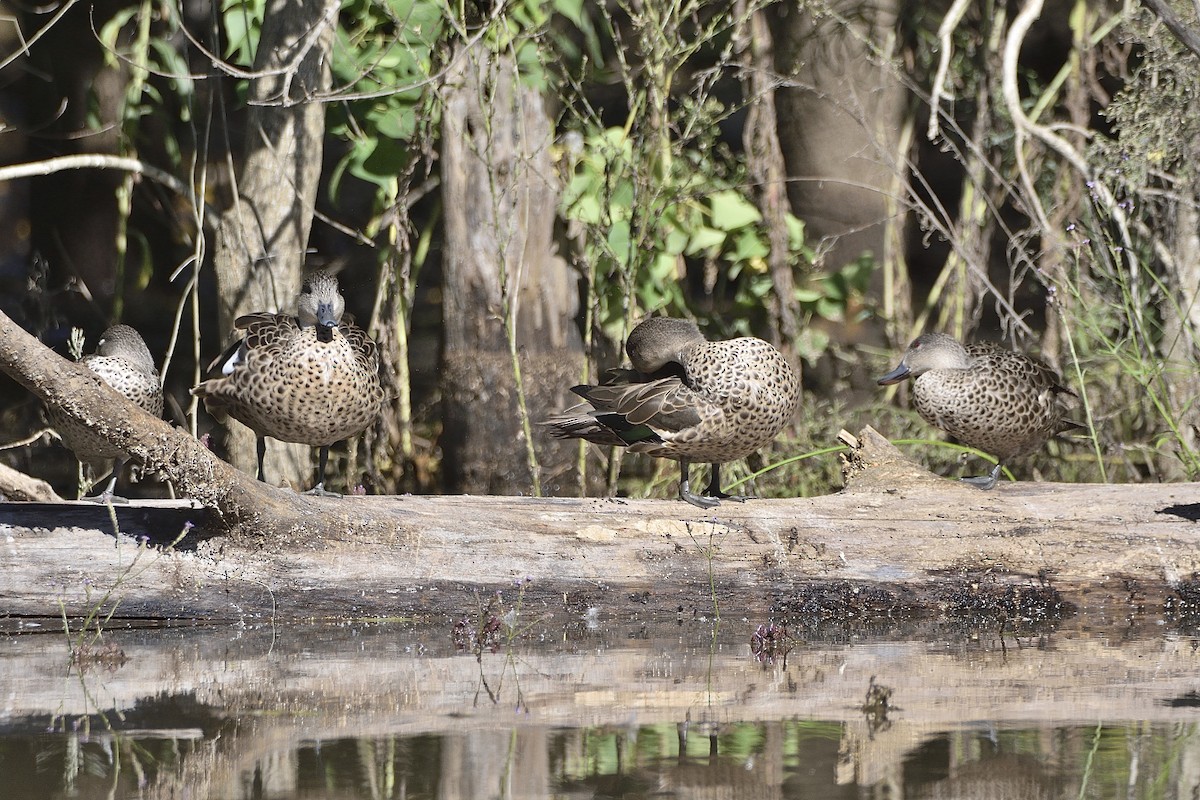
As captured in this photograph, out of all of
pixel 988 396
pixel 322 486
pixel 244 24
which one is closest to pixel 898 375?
pixel 988 396

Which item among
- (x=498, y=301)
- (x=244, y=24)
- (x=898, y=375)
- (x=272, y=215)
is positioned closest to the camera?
(x=898, y=375)

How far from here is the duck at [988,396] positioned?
5258mm

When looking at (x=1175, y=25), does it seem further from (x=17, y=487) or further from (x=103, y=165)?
(x=103, y=165)

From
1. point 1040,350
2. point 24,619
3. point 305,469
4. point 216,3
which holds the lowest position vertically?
point 24,619

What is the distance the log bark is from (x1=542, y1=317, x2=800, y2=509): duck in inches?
45.6

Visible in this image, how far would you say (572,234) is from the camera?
6.50 m

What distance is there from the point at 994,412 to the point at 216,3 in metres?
3.81

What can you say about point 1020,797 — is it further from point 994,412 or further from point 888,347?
point 888,347

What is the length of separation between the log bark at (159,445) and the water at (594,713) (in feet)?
1.06

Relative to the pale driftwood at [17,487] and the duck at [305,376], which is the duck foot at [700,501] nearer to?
the duck at [305,376]

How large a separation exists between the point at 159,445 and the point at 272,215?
95.5 inches

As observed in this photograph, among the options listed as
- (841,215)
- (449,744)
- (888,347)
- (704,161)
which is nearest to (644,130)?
(704,161)

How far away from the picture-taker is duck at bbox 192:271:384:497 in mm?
4684

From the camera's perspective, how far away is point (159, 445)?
3830 millimetres
